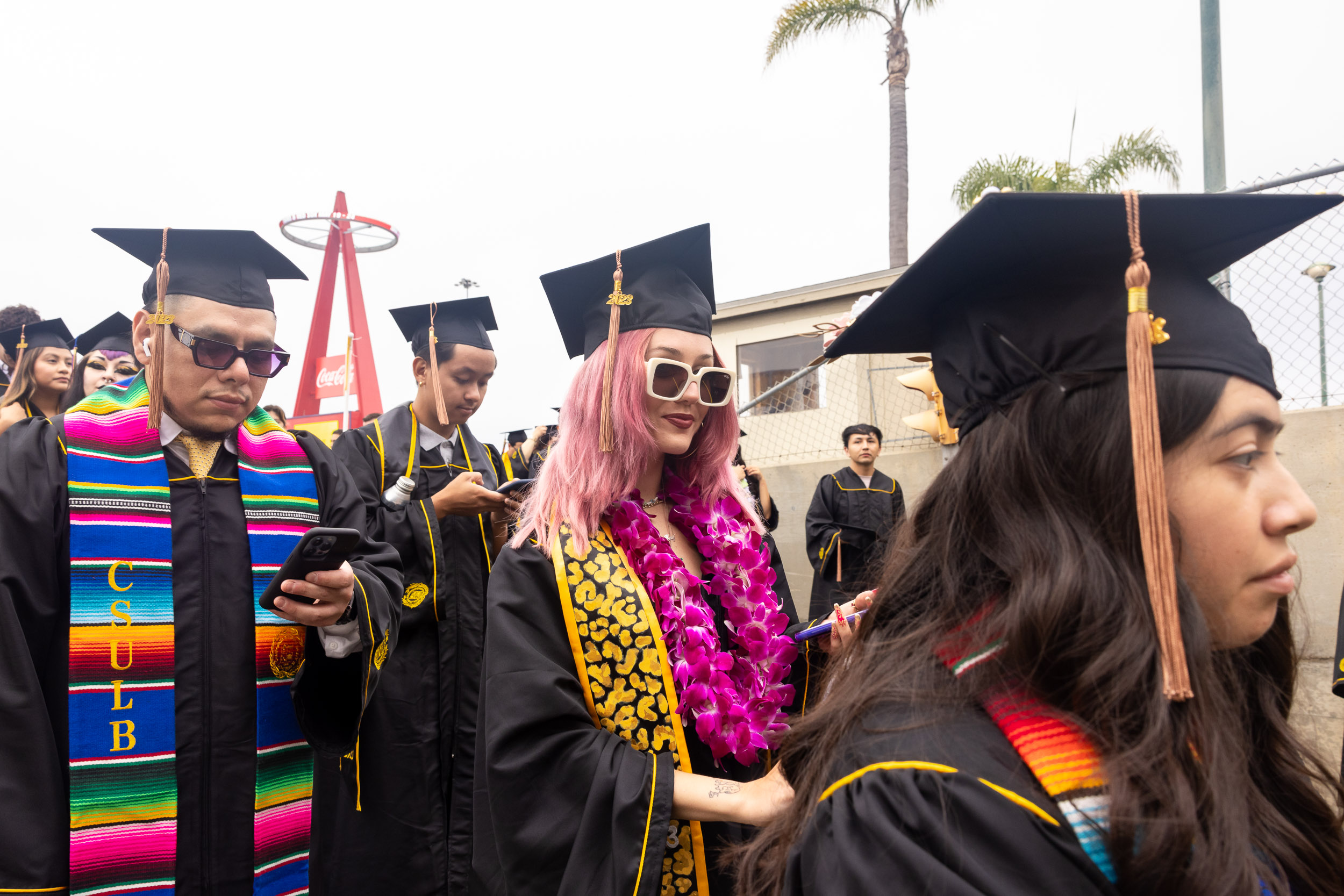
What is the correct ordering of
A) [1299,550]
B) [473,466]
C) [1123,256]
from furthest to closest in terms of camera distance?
[1299,550] → [473,466] → [1123,256]

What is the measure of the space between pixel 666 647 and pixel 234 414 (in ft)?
5.06

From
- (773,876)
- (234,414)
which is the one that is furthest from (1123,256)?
(234,414)

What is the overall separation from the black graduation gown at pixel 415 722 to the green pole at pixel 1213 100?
4.22 m

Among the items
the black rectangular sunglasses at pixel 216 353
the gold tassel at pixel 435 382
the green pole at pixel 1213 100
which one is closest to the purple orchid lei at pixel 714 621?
the black rectangular sunglasses at pixel 216 353

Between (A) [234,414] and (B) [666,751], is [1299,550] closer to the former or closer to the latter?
(B) [666,751]

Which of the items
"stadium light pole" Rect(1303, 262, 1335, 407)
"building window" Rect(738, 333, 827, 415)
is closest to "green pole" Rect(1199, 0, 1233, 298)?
"stadium light pole" Rect(1303, 262, 1335, 407)

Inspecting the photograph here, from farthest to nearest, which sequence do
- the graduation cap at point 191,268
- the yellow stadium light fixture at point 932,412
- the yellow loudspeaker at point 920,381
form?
1. the yellow loudspeaker at point 920,381
2. the yellow stadium light fixture at point 932,412
3. the graduation cap at point 191,268

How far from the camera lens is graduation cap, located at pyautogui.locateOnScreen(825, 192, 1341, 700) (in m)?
0.89

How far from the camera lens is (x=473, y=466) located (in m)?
4.07

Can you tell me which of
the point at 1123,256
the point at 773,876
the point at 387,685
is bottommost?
the point at 387,685

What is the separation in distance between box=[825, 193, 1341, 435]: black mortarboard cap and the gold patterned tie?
2159 millimetres

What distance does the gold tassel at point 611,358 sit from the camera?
2027 millimetres

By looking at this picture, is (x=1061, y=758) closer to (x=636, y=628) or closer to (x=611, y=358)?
(x=636, y=628)

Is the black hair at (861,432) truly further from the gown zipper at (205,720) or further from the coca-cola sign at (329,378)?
the coca-cola sign at (329,378)
